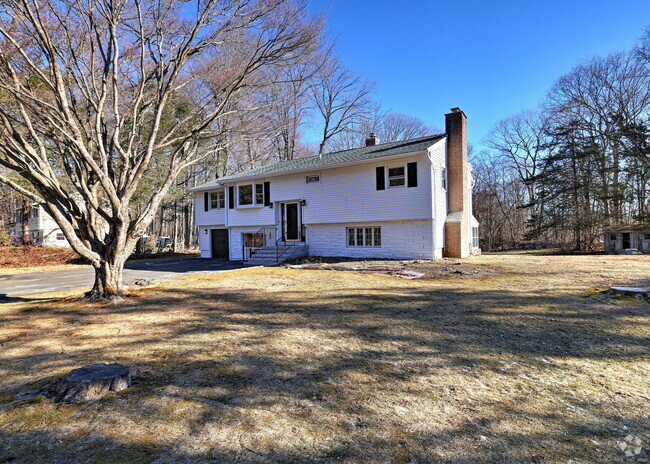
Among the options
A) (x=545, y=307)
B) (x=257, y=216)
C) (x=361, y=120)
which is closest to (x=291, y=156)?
(x=361, y=120)

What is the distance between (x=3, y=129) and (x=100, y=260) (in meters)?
3.03

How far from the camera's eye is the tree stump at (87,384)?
2789 millimetres

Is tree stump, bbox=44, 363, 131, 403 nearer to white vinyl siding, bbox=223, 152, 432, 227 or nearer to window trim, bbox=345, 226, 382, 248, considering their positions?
white vinyl siding, bbox=223, 152, 432, 227

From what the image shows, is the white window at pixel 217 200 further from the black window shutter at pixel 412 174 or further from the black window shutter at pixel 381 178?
the black window shutter at pixel 412 174

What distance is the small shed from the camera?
18406 millimetres

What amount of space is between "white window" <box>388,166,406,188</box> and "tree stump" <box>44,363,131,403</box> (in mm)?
13059

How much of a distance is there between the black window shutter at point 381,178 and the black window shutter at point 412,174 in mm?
1097

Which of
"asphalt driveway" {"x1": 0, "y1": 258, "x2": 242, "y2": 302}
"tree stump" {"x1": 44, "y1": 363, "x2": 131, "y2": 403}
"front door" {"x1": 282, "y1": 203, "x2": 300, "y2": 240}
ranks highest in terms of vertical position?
"front door" {"x1": 282, "y1": 203, "x2": 300, "y2": 240}

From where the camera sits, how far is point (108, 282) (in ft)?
23.5

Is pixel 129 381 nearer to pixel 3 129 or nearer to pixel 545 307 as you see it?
pixel 545 307

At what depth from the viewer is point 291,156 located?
2894 centimetres

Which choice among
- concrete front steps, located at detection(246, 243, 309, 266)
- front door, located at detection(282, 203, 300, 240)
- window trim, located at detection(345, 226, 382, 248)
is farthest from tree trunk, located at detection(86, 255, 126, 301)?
front door, located at detection(282, 203, 300, 240)

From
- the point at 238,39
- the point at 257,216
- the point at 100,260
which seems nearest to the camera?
the point at 100,260

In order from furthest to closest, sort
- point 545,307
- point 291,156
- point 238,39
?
point 291,156, point 238,39, point 545,307
